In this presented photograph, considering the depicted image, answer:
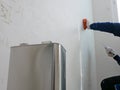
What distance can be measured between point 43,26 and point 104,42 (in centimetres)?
129

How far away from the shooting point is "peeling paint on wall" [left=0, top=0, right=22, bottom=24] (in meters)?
0.67

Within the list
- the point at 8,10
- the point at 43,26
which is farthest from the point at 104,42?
the point at 8,10

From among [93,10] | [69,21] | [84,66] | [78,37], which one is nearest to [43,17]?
[69,21]

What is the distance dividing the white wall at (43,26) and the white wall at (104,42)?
268mm

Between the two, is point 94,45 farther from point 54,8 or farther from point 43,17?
point 43,17

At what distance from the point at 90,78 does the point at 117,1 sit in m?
1.02

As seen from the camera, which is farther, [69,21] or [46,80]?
[69,21]

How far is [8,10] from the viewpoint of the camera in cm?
70

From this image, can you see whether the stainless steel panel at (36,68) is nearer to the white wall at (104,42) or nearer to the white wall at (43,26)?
the white wall at (43,26)

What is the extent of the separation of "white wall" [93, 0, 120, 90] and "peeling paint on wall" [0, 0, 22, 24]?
151 cm

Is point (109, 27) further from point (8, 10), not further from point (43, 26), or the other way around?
point (8, 10)

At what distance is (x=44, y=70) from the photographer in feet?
1.65

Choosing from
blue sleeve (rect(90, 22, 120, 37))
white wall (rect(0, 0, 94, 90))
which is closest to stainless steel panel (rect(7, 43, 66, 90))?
white wall (rect(0, 0, 94, 90))

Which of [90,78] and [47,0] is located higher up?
[47,0]
